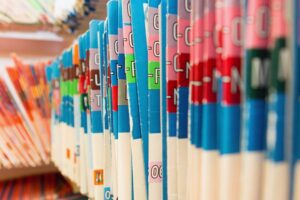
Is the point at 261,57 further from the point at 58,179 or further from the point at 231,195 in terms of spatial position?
the point at 58,179

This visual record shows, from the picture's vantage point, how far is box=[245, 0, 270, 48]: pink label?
1.09ft

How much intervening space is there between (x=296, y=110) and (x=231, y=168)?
10 cm

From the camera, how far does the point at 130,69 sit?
0.57 metres

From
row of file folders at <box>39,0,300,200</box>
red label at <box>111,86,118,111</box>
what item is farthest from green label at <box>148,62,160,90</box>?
red label at <box>111,86,118,111</box>

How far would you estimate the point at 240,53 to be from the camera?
36 centimetres

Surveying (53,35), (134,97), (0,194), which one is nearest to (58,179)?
(0,194)

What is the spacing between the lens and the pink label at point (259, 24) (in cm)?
33

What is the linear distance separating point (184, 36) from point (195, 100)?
109mm

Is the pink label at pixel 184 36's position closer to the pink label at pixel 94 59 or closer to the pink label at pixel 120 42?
the pink label at pixel 120 42

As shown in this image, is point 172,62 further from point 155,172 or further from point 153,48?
point 155,172

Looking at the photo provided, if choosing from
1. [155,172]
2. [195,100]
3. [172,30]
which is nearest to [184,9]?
[172,30]

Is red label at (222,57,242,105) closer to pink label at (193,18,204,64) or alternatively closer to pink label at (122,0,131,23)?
pink label at (193,18,204,64)

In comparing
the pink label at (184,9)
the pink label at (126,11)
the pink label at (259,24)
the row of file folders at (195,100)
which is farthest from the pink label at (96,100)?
the pink label at (259,24)

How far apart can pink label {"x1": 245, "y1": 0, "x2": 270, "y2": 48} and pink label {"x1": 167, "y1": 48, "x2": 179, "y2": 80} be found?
0.56 feet
